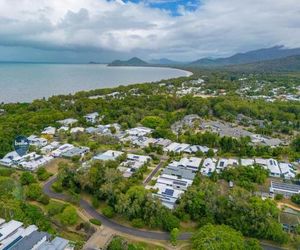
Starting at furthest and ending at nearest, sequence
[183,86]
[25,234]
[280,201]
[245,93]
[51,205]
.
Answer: [183,86], [245,93], [280,201], [51,205], [25,234]

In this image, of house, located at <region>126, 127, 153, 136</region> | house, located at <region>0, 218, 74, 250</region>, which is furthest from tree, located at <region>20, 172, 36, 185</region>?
house, located at <region>126, 127, 153, 136</region>

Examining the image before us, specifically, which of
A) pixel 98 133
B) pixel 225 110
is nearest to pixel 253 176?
pixel 98 133

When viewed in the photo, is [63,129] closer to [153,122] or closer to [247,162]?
[153,122]

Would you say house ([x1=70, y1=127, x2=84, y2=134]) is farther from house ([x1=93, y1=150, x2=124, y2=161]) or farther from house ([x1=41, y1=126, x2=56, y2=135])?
house ([x1=93, y1=150, x2=124, y2=161])

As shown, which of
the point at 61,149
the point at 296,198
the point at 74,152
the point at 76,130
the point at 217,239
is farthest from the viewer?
the point at 76,130

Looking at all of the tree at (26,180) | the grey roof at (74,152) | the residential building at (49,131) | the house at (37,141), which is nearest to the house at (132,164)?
the grey roof at (74,152)

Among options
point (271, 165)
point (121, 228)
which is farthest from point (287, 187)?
point (121, 228)

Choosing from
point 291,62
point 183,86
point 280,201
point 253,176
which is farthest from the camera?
point 291,62

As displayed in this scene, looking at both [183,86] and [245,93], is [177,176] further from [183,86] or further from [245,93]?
[183,86]
